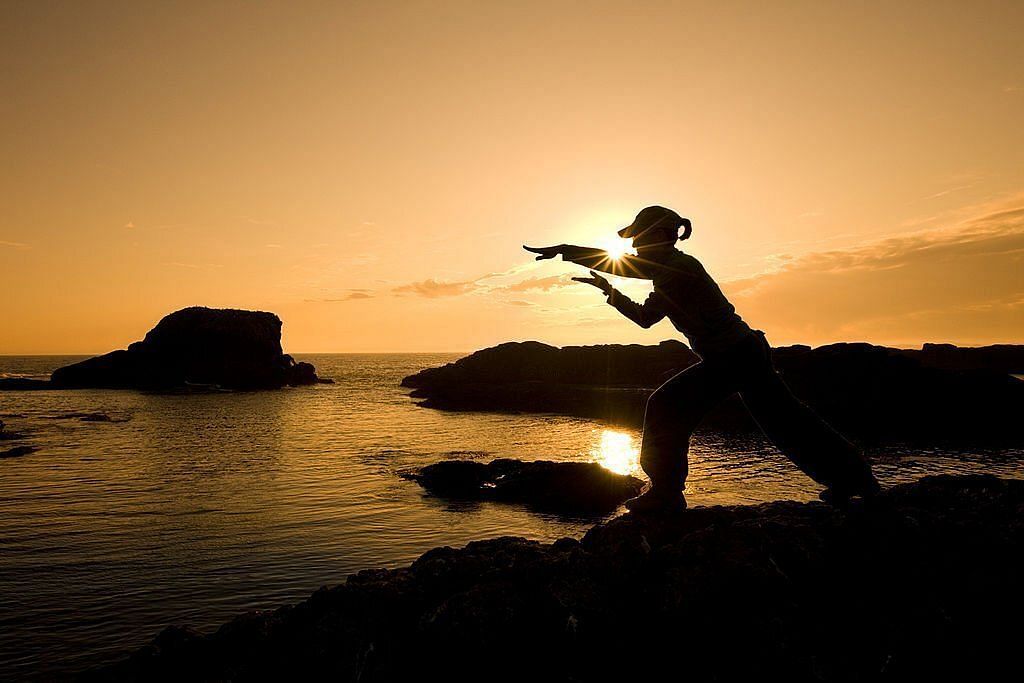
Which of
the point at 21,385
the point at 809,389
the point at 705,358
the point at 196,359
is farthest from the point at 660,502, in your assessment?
the point at 21,385

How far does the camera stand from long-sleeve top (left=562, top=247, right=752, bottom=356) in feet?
18.7

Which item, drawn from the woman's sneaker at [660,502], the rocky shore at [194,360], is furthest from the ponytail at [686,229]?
the rocky shore at [194,360]

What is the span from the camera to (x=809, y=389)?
60031 millimetres

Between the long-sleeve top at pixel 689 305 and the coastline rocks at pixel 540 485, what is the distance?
15.7 metres

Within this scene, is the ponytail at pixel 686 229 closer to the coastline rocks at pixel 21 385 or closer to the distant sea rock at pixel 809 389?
the distant sea rock at pixel 809 389

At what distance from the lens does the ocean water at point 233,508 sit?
38.9 ft

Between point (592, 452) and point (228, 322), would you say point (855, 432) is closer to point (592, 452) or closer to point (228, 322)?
point (592, 452)

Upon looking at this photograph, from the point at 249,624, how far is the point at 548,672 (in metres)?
3.64

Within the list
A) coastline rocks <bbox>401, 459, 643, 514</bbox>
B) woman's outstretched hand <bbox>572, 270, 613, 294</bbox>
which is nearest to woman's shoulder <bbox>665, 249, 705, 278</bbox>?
woman's outstretched hand <bbox>572, 270, 613, 294</bbox>

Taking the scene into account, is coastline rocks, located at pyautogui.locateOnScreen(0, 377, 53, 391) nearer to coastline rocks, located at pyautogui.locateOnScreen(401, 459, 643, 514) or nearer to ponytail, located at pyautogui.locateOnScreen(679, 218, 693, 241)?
coastline rocks, located at pyautogui.locateOnScreen(401, 459, 643, 514)

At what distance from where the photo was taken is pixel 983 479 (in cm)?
705

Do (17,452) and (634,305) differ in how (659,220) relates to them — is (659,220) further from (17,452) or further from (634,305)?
(17,452)

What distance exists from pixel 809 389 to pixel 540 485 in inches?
1862

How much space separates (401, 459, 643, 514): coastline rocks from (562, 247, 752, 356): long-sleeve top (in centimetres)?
1570
